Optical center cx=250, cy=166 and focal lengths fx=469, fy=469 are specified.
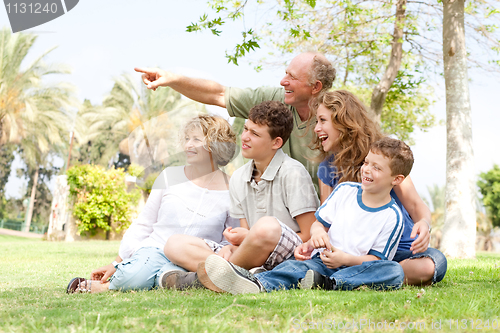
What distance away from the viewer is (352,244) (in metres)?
3.03

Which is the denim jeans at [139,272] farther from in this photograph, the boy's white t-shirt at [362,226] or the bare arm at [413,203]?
the bare arm at [413,203]

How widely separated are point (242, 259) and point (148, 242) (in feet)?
2.88

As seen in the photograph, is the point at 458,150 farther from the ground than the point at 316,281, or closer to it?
farther from the ground

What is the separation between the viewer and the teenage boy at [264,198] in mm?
3084

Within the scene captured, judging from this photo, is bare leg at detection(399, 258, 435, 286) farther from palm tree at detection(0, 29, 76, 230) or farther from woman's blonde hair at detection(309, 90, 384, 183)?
palm tree at detection(0, 29, 76, 230)

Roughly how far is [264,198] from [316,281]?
859 mm

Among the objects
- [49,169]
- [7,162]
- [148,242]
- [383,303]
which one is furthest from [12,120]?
[383,303]

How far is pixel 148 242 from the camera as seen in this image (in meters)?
3.51

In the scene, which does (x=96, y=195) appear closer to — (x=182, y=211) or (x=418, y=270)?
(x=182, y=211)

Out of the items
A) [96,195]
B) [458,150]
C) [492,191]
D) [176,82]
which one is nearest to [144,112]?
[176,82]

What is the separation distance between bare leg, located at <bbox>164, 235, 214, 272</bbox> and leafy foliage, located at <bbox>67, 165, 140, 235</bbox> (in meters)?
15.7

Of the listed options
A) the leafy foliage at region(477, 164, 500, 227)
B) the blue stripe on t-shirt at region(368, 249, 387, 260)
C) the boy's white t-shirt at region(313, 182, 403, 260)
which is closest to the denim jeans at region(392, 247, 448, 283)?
the boy's white t-shirt at region(313, 182, 403, 260)

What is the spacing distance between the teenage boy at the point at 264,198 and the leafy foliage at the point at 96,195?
1559 cm

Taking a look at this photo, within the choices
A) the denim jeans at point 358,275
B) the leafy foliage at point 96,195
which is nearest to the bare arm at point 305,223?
the denim jeans at point 358,275
